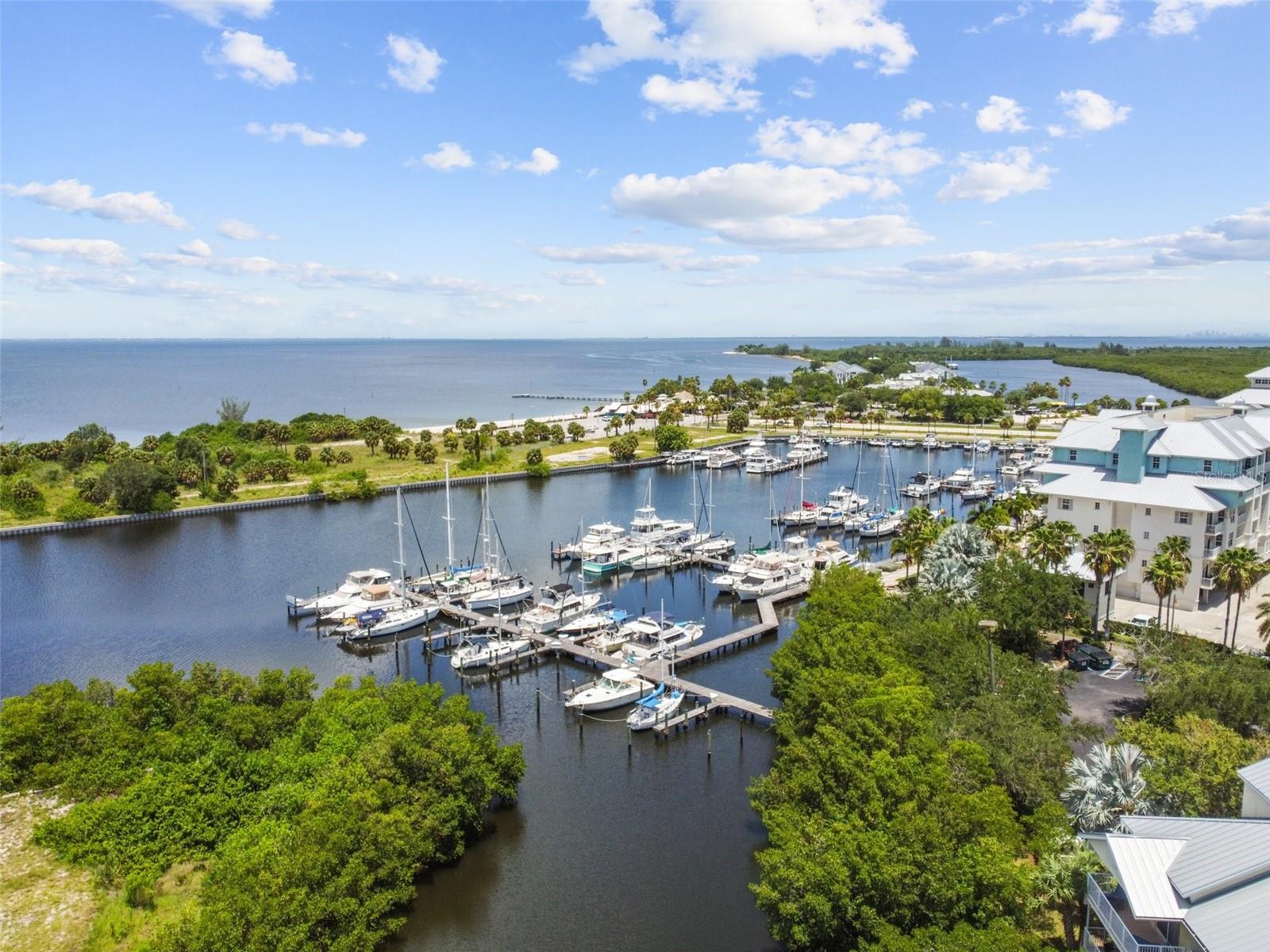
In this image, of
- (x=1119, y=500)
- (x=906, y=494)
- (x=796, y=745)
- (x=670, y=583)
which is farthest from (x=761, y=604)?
(x=906, y=494)

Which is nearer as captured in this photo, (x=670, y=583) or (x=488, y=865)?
(x=488, y=865)

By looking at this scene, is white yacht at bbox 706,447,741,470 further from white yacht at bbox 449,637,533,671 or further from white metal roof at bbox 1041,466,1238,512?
white yacht at bbox 449,637,533,671

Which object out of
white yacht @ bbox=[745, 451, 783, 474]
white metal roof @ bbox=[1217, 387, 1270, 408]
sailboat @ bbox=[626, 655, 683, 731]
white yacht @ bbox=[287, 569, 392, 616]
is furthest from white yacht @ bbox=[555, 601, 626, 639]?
white yacht @ bbox=[745, 451, 783, 474]

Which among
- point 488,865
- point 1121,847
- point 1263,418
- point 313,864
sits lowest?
point 488,865

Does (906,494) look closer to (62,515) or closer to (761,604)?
(761,604)

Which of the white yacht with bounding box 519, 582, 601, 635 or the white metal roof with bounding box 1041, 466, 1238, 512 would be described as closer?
the white metal roof with bounding box 1041, 466, 1238, 512

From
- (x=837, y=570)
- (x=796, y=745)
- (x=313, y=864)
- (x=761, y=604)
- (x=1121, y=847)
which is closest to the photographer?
(x=1121, y=847)

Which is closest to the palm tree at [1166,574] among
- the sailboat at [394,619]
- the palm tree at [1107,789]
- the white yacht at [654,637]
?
the palm tree at [1107,789]
